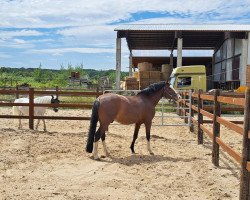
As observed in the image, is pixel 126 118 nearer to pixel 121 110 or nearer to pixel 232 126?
pixel 121 110

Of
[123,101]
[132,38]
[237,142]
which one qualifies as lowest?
[237,142]

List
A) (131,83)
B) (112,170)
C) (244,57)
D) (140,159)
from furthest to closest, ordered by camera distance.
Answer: (131,83) → (244,57) → (140,159) → (112,170)

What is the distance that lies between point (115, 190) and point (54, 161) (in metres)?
2.00

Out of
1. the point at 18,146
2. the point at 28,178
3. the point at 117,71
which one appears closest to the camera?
the point at 28,178

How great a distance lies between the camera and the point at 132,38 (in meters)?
25.2

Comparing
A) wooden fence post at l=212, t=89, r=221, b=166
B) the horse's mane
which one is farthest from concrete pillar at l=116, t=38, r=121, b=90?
wooden fence post at l=212, t=89, r=221, b=166

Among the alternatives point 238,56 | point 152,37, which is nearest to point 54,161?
point 238,56

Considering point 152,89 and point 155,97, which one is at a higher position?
point 152,89

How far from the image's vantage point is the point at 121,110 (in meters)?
6.85

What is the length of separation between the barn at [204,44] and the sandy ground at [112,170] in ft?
39.0

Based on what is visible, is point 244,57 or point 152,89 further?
point 244,57

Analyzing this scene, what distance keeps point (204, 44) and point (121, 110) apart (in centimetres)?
2239

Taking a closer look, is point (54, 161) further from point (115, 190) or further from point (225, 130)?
point (225, 130)

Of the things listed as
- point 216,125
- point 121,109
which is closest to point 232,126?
point 216,125
